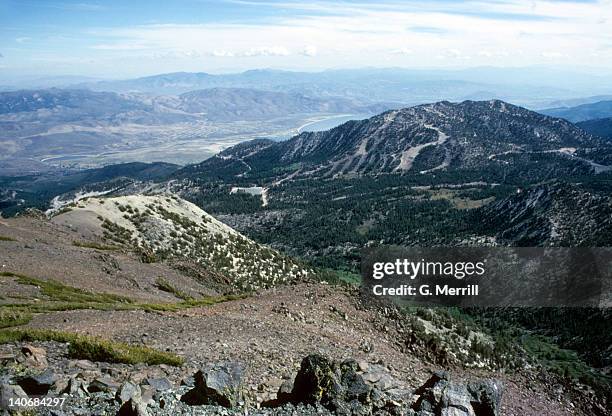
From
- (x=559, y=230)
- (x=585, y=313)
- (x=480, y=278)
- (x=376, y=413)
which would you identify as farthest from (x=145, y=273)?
(x=559, y=230)

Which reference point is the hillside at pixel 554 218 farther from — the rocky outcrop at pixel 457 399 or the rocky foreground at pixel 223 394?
the rocky foreground at pixel 223 394

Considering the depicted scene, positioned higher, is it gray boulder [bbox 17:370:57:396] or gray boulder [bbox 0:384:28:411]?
gray boulder [bbox 0:384:28:411]

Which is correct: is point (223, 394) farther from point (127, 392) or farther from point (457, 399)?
point (457, 399)

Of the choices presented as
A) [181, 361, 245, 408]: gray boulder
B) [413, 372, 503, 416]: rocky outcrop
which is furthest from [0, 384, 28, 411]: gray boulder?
[413, 372, 503, 416]: rocky outcrop

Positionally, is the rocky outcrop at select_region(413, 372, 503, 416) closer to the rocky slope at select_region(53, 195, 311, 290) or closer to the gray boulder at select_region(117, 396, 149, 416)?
the gray boulder at select_region(117, 396, 149, 416)

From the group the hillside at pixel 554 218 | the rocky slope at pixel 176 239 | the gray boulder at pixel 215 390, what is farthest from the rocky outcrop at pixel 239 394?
the hillside at pixel 554 218

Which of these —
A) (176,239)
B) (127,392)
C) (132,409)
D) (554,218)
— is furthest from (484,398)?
(554,218)

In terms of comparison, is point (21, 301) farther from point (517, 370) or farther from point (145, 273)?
point (517, 370)
